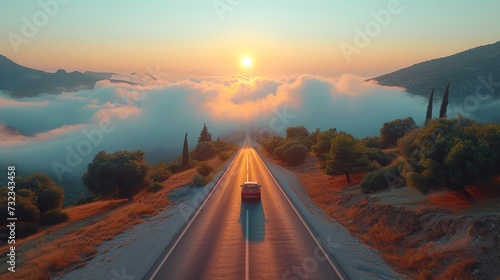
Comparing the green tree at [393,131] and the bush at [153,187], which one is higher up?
the green tree at [393,131]

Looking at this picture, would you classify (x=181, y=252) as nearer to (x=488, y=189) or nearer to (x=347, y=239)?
(x=347, y=239)

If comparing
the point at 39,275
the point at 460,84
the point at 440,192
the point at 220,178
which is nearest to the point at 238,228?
the point at 39,275

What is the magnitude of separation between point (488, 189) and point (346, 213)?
9438 millimetres

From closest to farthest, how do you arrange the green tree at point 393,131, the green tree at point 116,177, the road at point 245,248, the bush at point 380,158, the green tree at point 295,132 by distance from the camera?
the road at point 245,248, the bush at point 380,158, the green tree at point 116,177, the green tree at point 393,131, the green tree at point 295,132

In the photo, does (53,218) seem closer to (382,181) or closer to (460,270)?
(382,181)

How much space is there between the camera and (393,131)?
229 feet

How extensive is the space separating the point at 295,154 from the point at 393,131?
2039 centimetres

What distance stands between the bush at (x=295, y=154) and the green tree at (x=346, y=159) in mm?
28356

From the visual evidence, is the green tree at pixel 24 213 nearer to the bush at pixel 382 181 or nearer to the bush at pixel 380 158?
the bush at pixel 382 181

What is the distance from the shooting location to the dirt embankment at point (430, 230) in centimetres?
1371

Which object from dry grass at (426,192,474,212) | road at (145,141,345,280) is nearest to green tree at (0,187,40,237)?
road at (145,141,345,280)

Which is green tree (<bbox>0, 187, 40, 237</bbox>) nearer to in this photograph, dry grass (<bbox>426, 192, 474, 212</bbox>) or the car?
the car

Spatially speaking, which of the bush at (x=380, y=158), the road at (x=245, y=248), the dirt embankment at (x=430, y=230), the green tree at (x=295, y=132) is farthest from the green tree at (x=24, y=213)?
the green tree at (x=295, y=132)

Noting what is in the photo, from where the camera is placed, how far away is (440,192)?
2206 centimetres
